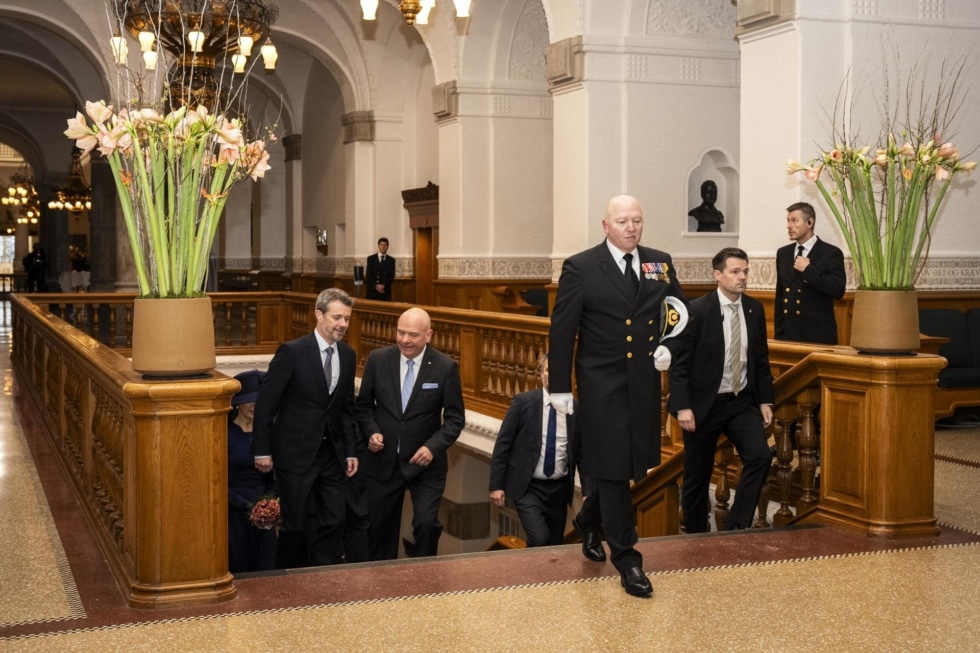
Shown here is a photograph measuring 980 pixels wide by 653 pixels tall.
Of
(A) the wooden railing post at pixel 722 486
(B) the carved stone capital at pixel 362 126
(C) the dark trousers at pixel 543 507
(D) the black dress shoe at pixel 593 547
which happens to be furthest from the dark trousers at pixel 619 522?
(B) the carved stone capital at pixel 362 126

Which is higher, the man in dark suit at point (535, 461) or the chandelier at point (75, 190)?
the chandelier at point (75, 190)

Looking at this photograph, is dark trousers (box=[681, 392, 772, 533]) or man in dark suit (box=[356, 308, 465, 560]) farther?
man in dark suit (box=[356, 308, 465, 560])

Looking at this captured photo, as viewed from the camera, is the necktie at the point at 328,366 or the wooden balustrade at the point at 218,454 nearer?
the wooden balustrade at the point at 218,454

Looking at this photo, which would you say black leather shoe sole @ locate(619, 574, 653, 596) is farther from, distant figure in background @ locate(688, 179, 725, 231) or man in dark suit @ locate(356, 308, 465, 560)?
distant figure in background @ locate(688, 179, 725, 231)

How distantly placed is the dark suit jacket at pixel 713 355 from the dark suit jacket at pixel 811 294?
1419mm

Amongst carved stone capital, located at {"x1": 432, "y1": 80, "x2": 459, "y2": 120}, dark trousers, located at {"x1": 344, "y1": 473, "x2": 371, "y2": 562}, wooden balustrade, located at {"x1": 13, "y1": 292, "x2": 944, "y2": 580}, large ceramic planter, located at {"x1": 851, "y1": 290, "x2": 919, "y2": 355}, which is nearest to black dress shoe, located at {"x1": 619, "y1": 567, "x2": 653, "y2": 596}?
wooden balustrade, located at {"x1": 13, "y1": 292, "x2": 944, "y2": 580}

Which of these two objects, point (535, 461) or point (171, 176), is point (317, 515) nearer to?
point (535, 461)

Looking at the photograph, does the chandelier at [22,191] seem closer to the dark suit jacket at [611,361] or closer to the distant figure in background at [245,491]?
the distant figure in background at [245,491]

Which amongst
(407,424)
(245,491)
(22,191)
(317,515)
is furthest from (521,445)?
(22,191)

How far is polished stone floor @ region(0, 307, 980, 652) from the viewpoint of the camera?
158 inches

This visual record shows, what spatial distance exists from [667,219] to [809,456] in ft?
24.0

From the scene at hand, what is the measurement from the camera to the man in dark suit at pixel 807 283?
7.14 meters

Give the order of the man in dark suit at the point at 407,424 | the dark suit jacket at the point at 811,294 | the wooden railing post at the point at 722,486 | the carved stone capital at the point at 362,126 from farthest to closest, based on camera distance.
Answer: the carved stone capital at the point at 362,126, the dark suit jacket at the point at 811,294, the man in dark suit at the point at 407,424, the wooden railing post at the point at 722,486

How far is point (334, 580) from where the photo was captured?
4727mm
